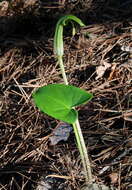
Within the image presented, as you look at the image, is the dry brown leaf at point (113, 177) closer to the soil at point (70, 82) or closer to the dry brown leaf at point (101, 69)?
the soil at point (70, 82)

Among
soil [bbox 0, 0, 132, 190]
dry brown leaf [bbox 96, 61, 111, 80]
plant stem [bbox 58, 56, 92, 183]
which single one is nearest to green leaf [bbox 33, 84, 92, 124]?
plant stem [bbox 58, 56, 92, 183]

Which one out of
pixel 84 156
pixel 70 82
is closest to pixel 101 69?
pixel 70 82

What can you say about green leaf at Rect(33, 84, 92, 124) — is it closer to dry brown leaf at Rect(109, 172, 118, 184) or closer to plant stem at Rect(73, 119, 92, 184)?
plant stem at Rect(73, 119, 92, 184)

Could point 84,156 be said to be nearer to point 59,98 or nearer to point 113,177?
point 113,177

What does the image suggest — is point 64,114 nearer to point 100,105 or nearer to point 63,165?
point 63,165

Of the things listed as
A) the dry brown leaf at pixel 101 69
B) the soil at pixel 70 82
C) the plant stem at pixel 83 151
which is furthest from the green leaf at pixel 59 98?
the dry brown leaf at pixel 101 69
